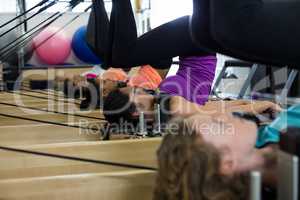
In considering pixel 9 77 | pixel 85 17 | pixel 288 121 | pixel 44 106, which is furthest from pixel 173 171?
pixel 85 17

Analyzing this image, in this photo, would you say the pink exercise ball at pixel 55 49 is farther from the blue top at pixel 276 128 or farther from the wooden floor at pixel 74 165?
the blue top at pixel 276 128

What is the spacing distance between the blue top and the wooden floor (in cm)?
33

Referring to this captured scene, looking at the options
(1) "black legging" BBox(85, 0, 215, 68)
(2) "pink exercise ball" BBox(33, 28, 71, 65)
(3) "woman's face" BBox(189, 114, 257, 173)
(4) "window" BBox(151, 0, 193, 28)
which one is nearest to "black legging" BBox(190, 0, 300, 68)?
(3) "woman's face" BBox(189, 114, 257, 173)

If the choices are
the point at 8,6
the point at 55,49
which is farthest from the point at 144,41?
the point at 8,6

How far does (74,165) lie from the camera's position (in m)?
1.36

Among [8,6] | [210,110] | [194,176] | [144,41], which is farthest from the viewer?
[8,6]

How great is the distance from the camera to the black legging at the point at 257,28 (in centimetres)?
79

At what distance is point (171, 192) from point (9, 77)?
13.5ft

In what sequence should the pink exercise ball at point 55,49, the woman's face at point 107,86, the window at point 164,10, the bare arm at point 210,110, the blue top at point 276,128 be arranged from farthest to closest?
1. the pink exercise ball at point 55,49
2. the window at point 164,10
3. the woman's face at point 107,86
4. the bare arm at point 210,110
5. the blue top at point 276,128

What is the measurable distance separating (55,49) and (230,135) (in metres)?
4.56

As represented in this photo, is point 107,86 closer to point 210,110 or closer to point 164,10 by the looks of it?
point 210,110

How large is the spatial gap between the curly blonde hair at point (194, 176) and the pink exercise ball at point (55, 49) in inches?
173

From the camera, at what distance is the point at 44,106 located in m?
2.82

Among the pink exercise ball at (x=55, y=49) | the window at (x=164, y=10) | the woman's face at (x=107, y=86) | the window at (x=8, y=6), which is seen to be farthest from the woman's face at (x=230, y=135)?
the window at (x=8, y=6)
